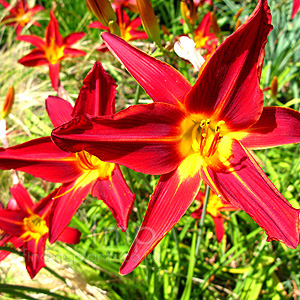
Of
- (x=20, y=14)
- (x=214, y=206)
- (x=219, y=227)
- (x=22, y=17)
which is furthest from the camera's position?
(x=20, y=14)

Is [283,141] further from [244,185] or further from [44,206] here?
[44,206]

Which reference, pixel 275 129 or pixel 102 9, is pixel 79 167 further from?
pixel 275 129

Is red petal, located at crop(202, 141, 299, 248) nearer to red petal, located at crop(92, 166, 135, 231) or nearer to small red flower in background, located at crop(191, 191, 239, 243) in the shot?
red petal, located at crop(92, 166, 135, 231)

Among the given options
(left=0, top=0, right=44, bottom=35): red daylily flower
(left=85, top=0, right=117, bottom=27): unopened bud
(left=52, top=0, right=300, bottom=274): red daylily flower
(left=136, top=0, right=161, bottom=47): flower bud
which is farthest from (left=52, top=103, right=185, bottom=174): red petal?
(left=0, top=0, right=44, bottom=35): red daylily flower

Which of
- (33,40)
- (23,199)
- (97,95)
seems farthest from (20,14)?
(97,95)

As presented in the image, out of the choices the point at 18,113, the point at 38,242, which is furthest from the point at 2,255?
the point at 18,113

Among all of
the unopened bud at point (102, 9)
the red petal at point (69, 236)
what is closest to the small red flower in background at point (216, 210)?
the red petal at point (69, 236)

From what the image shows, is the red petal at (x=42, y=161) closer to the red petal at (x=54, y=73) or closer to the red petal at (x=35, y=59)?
the red petal at (x=54, y=73)
